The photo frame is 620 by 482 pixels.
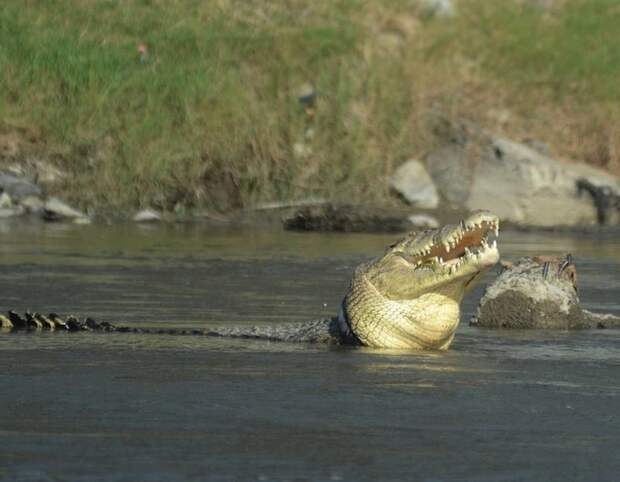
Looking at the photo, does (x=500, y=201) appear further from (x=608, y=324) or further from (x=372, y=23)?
(x=608, y=324)

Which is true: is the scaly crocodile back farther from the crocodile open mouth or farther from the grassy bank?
the grassy bank

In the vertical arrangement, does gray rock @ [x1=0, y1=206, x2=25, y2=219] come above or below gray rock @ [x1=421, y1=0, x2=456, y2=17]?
below

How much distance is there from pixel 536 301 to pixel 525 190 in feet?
42.9

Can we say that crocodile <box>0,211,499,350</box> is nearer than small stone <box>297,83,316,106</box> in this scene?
Yes

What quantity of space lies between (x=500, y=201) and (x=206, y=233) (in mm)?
5442

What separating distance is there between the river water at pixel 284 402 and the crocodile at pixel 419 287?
0.76ft

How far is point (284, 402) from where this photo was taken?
7496mm

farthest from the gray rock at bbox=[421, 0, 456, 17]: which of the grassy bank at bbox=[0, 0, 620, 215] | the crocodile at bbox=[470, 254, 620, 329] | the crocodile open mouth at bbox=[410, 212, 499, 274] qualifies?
the crocodile open mouth at bbox=[410, 212, 499, 274]

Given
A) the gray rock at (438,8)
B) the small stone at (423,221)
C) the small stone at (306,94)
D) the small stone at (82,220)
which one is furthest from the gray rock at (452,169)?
the small stone at (82,220)

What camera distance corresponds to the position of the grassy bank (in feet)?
74.6

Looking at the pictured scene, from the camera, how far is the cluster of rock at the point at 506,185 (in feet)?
79.4

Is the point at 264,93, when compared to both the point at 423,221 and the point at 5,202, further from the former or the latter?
the point at 5,202

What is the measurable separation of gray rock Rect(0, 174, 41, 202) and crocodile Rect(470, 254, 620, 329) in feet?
37.7

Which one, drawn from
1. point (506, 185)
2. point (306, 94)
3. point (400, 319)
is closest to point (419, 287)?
point (400, 319)
